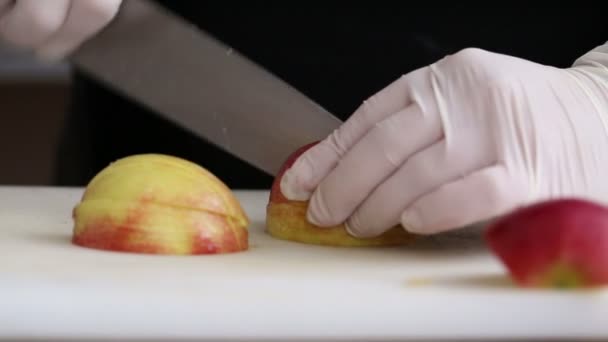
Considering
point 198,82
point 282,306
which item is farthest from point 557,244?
point 198,82

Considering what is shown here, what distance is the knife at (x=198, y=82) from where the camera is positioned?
1.09 m

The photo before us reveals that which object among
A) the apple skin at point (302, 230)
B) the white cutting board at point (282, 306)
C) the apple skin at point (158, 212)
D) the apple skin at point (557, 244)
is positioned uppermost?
the apple skin at point (557, 244)

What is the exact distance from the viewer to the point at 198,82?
1.13m

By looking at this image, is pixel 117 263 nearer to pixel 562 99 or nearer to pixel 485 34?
pixel 562 99

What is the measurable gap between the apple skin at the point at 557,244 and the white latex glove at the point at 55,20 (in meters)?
0.62

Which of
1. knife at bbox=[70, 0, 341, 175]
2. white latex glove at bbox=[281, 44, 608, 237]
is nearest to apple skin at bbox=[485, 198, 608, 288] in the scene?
white latex glove at bbox=[281, 44, 608, 237]

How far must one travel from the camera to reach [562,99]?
862 mm

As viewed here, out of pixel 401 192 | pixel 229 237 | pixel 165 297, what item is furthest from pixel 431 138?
pixel 165 297

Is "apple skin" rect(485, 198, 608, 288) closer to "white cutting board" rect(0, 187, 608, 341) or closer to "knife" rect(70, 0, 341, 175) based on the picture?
"white cutting board" rect(0, 187, 608, 341)

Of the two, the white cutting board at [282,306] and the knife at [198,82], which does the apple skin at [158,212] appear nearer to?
the white cutting board at [282,306]

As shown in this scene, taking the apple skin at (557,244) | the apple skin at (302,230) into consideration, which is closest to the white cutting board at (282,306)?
the apple skin at (557,244)

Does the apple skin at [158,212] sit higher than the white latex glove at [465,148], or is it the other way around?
the white latex glove at [465,148]

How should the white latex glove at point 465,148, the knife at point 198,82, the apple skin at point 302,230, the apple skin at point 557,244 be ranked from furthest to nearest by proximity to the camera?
the knife at point 198,82, the apple skin at point 302,230, the white latex glove at point 465,148, the apple skin at point 557,244

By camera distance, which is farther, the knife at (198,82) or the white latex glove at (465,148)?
the knife at (198,82)
